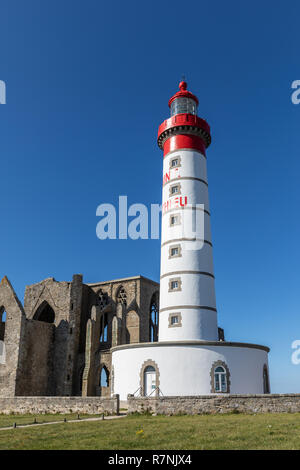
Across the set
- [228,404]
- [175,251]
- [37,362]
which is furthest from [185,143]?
[37,362]

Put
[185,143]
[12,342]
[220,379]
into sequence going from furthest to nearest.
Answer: [12,342] → [185,143] → [220,379]

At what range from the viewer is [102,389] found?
33.4 m

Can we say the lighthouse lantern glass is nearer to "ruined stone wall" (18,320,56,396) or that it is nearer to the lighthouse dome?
the lighthouse dome

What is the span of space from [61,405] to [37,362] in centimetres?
1258

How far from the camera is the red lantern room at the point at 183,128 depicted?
29.0 meters

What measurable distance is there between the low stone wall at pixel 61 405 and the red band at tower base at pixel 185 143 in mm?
16602

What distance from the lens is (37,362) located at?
34.5 m

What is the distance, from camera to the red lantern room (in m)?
29.0

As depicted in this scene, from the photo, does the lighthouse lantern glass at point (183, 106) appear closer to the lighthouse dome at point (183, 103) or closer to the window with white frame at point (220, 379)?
the lighthouse dome at point (183, 103)

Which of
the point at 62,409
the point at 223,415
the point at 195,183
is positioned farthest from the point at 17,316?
the point at 223,415

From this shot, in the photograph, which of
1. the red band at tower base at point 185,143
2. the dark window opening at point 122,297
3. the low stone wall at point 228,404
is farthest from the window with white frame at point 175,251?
the dark window opening at point 122,297

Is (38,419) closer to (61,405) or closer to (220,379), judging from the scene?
(61,405)

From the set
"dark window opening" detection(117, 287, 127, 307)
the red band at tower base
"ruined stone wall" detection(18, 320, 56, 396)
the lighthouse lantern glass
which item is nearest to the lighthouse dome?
the lighthouse lantern glass
